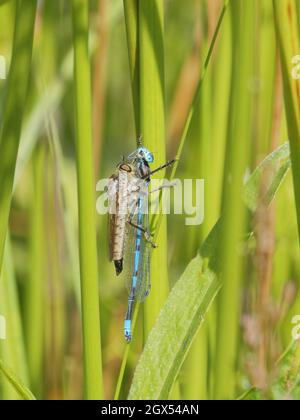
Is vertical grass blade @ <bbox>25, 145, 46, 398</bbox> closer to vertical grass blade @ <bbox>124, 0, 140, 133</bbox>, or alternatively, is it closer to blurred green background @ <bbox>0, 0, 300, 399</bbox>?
blurred green background @ <bbox>0, 0, 300, 399</bbox>

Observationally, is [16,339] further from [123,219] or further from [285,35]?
[285,35]

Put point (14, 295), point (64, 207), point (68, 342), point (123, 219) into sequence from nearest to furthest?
point (14, 295) < point (123, 219) < point (64, 207) < point (68, 342)

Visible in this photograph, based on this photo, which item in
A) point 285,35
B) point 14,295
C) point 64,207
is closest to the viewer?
point 285,35

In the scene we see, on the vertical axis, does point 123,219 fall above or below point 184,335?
above

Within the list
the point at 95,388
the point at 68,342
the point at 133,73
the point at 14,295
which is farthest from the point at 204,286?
the point at 68,342

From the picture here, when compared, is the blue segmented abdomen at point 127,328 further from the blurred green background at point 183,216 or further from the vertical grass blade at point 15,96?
the vertical grass blade at point 15,96

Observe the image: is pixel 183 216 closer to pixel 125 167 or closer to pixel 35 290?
pixel 125 167

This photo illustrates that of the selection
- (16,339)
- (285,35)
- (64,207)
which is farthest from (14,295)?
(285,35)
